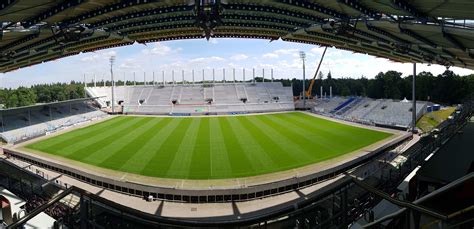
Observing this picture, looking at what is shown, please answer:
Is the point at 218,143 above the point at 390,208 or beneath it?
beneath

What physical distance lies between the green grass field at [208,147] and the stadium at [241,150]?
0.52 feet

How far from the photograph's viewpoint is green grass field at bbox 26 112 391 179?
20141 millimetres

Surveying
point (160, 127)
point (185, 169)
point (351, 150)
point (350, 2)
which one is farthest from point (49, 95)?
point (350, 2)

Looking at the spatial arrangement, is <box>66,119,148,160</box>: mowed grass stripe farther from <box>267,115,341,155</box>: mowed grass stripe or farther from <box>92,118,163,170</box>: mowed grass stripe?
<box>267,115,341,155</box>: mowed grass stripe

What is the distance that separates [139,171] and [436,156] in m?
16.7

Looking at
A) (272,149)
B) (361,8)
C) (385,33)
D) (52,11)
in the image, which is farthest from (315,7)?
(272,149)

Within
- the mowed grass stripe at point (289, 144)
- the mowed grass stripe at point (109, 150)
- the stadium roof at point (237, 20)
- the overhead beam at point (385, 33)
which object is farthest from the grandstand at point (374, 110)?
the mowed grass stripe at point (109, 150)

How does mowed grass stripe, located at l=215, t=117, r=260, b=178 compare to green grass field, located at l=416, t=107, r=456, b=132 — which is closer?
mowed grass stripe, located at l=215, t=117, r=260, b=178

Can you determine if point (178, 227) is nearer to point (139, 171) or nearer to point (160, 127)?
point (139, 171)

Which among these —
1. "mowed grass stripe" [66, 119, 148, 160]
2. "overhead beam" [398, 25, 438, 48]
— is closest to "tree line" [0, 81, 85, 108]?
"mowed grass stripe" [66, 119, 148, 160]

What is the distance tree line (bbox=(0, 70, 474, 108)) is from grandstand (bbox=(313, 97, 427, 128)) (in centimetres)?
706

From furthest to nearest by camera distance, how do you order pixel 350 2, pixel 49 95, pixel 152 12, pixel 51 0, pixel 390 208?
pixel 49 95 → pixel 152 12 → pixel 350 2 → pixel 51 0 → pixel 390 208

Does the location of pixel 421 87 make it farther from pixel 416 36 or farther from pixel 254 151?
pixel 416 36

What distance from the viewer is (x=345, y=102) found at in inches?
2222
